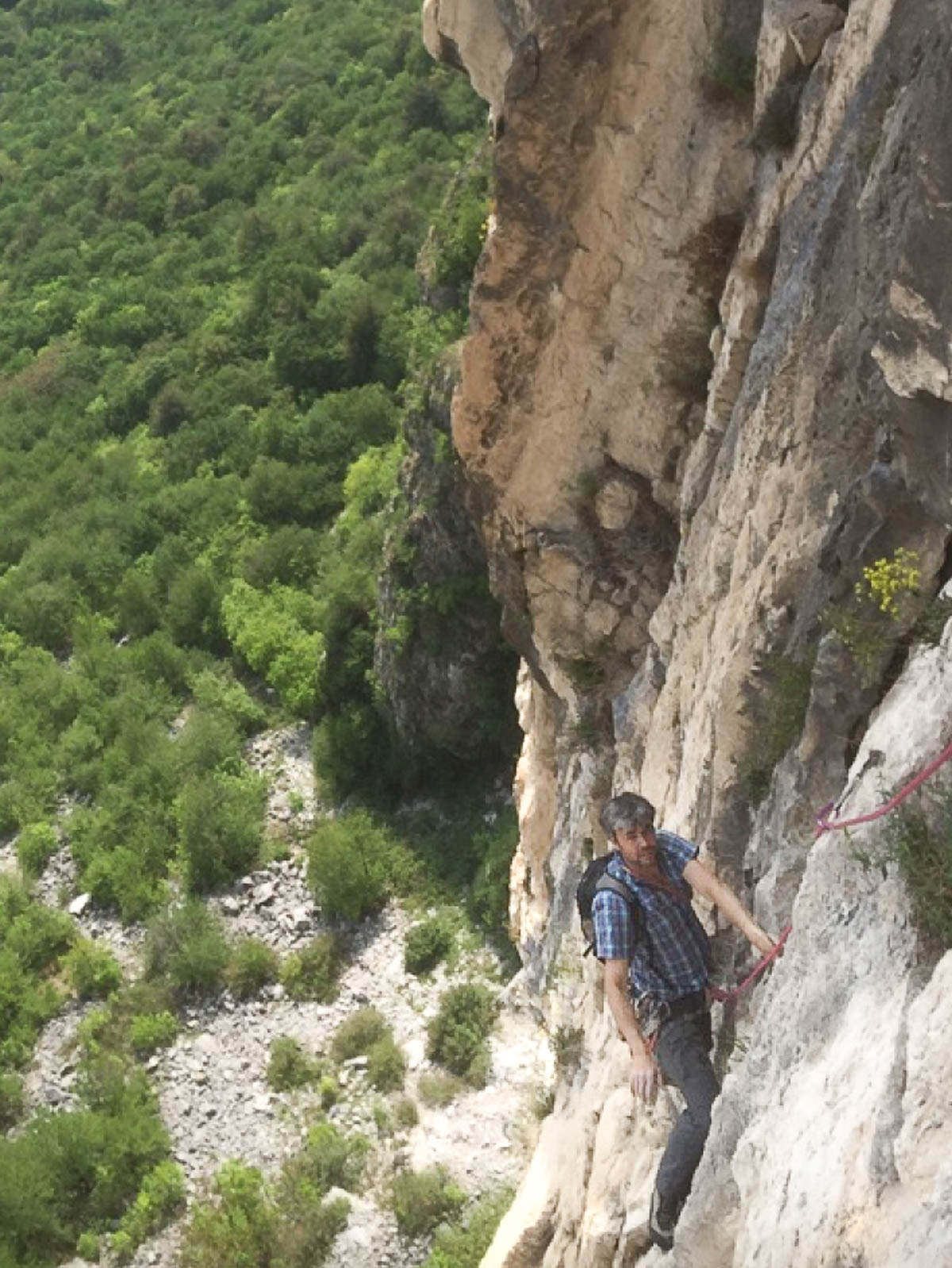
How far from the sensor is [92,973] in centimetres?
2128

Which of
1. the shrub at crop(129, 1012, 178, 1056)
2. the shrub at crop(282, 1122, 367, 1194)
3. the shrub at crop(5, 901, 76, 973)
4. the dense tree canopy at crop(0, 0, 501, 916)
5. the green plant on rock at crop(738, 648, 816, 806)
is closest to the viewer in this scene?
the green plant on rock at crop(738, 648, 816, 806)

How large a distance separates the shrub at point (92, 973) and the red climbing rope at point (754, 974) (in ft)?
57.2

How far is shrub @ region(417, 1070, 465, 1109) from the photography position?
17.7 meters

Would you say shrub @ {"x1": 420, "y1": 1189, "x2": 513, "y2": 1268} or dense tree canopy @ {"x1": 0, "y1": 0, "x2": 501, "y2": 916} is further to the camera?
dense tree canopy @ {"x1": 0, "y1": 0, "x2": 501, "y2": 916}

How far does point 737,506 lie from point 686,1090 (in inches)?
135

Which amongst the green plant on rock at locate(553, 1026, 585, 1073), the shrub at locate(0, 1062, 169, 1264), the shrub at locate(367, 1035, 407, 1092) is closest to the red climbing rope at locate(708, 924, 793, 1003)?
the green plant on rock at locate(553, 1026, 585, 1073)

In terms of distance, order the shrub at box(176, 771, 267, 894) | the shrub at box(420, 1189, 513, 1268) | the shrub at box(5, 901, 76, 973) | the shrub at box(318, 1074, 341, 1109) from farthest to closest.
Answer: the shrub at box(176, 771, 267, 894), the shrub at box(5, 901, 76, 973), the shrub at box(318, 1074, 341, 1109), the shrub at box(420, 1189, 513, 1268)

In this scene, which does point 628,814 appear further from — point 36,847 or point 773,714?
point 36,847

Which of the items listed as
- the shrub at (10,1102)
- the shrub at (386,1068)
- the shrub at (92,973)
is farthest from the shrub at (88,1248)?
the shrub at (386,1068)

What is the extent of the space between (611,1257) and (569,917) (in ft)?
15.6

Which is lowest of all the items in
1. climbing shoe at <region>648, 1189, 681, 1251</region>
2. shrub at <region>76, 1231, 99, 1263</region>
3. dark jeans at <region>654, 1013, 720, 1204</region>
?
shrub at <region>76, 1231, 99, 1263</region>

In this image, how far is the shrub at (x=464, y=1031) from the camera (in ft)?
58.9

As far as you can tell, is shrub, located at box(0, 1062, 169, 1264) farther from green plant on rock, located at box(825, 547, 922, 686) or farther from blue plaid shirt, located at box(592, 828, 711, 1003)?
green plant on rock, located at box(825, 547, 922, 686)

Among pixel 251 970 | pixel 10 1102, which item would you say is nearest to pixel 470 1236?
pixel 251 970
